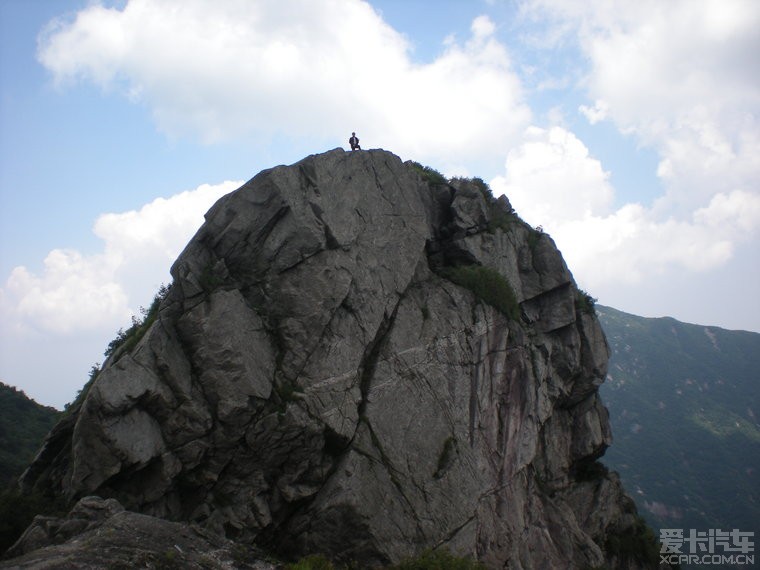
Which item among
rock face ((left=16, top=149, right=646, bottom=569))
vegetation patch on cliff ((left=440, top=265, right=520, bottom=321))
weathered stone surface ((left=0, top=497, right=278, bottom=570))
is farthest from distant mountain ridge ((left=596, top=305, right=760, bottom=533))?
weathered stone surface ((left=0, top=497, right=278, bottom=570))

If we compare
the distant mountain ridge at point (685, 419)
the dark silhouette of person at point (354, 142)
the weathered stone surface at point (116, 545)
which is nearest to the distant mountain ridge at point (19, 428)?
the weathered stone surface at point (116, 545)

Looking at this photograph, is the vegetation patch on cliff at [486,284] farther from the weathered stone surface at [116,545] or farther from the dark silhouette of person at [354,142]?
the weathered stone surface at [116,545]

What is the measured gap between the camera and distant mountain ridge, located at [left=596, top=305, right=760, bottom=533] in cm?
10812

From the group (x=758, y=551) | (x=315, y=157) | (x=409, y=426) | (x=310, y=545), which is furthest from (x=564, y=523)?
(x=758, y=551)

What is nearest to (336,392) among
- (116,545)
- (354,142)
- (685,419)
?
(116,545)

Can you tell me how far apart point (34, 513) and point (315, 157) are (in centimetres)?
1921

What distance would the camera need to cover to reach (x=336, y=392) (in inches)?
1019

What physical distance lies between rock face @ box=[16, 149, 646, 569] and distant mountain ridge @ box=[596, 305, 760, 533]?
90.3 metres

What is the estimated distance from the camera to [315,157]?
29.6 meters

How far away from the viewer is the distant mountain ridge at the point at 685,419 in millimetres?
108125

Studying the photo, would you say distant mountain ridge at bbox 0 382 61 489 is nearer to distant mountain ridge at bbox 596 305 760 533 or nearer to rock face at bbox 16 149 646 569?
rock face at bbox 16 149 646 569

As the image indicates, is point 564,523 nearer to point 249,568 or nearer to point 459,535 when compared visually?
point 459,535

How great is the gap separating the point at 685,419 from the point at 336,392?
5208 inches

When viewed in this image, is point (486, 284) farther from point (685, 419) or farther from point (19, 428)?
point (685, 419)
